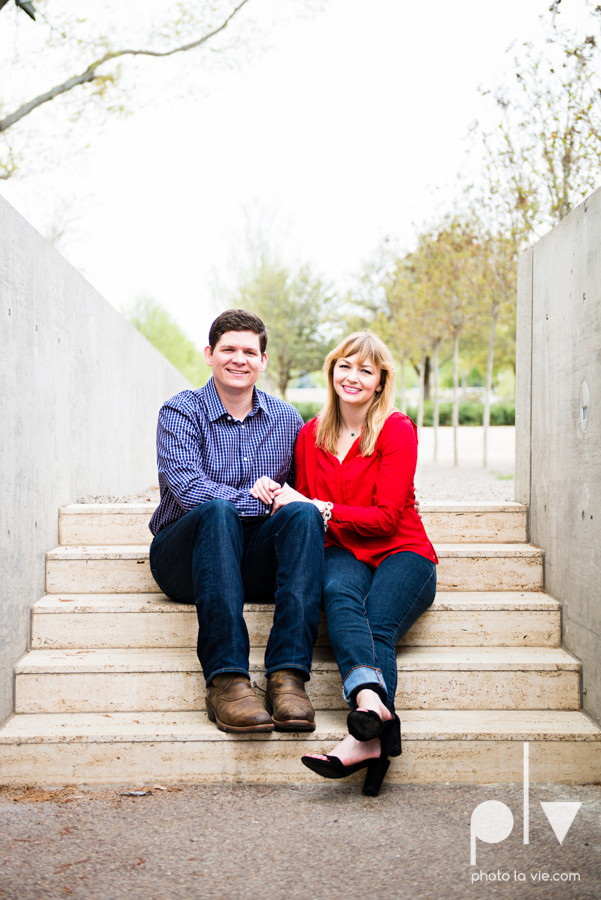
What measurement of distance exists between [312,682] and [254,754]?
0.35 m

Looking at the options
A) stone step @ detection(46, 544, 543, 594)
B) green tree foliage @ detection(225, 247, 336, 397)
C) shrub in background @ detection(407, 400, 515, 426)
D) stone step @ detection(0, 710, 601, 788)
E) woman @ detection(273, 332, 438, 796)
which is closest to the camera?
woman @ detection(273, 332, 438, 796)

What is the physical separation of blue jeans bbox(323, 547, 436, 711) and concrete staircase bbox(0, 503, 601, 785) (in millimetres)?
227

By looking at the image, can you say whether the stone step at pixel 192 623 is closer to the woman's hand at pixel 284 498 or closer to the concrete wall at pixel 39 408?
the concrete wall at pixel 39 408

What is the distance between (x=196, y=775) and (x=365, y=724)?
2.17 ft

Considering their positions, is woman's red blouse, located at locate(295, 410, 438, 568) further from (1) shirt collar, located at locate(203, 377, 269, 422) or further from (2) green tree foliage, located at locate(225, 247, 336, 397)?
(2) green tree foliage, located at locate(225, 247, 336, 397)

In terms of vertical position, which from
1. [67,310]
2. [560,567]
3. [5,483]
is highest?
[67,310]

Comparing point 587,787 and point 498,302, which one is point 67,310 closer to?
point 587,787

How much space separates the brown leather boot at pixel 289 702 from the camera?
243 cm

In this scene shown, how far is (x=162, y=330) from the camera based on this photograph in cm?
3716

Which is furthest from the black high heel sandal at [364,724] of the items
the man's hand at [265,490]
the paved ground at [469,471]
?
the paved ground at [469,471]

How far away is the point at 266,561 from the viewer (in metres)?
2.83

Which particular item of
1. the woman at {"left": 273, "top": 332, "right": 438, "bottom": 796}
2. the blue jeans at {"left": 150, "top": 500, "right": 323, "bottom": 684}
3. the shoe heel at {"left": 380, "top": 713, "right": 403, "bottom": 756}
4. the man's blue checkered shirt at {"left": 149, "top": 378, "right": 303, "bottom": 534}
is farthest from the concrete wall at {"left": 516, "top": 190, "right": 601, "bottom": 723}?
the man's blue checkered shirt at {"left": 149, "top": 378, "right": 303, "bottom": 534}

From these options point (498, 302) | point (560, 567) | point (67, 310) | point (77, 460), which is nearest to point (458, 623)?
point (560, 567)

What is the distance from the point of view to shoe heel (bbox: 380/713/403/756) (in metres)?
2.35
